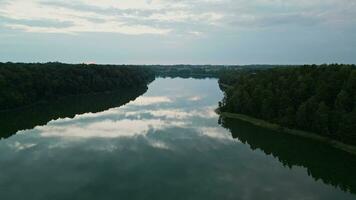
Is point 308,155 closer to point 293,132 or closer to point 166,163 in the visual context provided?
point 293,132

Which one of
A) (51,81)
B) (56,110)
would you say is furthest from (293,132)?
(51,81)

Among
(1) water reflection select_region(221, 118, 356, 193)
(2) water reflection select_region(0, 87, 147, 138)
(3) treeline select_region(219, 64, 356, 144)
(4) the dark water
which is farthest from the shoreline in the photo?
(2) water reflection select_region(0, 87, 147, 138)

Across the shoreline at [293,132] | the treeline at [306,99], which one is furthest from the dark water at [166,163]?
the treeline at [306,99]

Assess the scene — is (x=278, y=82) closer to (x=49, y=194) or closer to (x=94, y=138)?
(x=94, y=138)

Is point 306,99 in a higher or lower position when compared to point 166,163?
higher

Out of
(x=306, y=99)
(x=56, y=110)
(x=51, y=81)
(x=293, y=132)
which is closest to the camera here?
(x=293, y=132)

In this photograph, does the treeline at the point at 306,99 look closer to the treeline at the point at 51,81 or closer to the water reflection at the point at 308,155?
the water reflection at the point at 308,155

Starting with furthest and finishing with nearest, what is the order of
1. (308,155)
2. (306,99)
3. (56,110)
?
(56,110), (306,99), (308,155)
